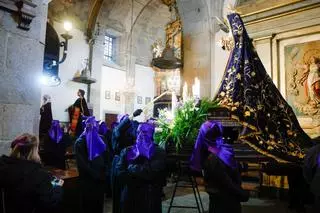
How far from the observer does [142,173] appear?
341cm

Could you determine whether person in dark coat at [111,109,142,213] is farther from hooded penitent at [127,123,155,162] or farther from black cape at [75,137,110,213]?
hooded penitent at [127,123,155,162]

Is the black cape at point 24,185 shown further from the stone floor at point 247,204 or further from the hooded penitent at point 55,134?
the hooded penitent at point 55,134

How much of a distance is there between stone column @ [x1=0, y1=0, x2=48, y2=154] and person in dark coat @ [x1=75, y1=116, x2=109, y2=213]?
29.3 inches

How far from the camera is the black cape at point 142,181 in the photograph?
343 centimetres

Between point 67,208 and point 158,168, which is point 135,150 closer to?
point 158,168

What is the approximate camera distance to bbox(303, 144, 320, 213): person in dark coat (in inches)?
132

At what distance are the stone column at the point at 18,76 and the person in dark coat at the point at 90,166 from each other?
2.44 ft

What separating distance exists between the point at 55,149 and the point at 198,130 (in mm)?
3513

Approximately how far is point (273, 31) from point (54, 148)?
5930 mm

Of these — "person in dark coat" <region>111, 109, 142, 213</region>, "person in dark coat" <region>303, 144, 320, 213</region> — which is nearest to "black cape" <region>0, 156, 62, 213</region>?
"person in dark coat" <region>111, 109, 142, 213</region>

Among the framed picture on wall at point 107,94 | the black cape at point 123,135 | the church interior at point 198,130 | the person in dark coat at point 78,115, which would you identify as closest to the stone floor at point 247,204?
the church interior at point 198,130

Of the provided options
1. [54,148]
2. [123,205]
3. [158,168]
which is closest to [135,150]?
[158,168]

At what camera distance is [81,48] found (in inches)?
546

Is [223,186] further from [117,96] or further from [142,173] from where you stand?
[117,96]
